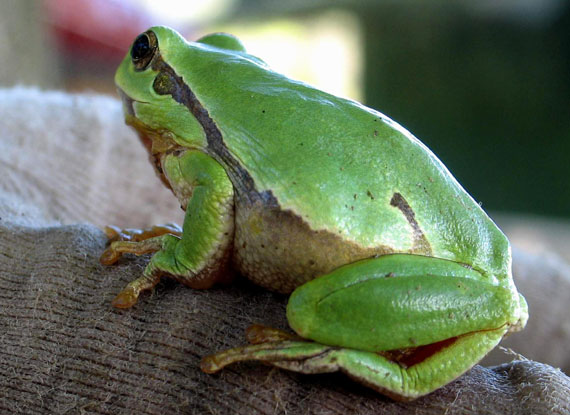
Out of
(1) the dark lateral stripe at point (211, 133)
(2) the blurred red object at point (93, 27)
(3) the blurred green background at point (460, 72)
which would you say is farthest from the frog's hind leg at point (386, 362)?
(2) the blurred red object at point (93, 27)

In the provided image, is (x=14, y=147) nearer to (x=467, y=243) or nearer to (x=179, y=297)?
(x=179, y=297)

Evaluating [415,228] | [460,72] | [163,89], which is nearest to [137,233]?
[163,89]

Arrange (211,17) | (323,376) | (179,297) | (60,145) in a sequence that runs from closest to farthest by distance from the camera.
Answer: (323,376) < (179,297) < (60,145) < (211,17)

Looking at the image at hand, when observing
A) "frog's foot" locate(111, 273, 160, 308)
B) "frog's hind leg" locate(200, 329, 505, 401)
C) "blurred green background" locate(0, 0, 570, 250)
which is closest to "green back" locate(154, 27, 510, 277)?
"frog's hind leg" locate(200, 329, 505, 401)

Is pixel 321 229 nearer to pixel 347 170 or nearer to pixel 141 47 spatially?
pixel 347 170

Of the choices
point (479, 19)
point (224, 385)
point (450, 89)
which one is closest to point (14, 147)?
point (224, 385)

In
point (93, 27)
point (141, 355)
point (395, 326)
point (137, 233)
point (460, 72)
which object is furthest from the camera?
point (460, 72)

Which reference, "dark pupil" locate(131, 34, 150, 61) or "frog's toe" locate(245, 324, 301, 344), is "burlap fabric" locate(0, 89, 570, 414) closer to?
"frog's toe" locate(245, 324, 301, 344)

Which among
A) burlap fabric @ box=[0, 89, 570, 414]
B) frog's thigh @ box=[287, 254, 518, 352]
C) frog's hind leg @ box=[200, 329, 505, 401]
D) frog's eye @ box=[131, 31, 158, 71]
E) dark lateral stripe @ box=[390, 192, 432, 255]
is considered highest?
frog's eye @ box=[131, 31, 158, 71]
